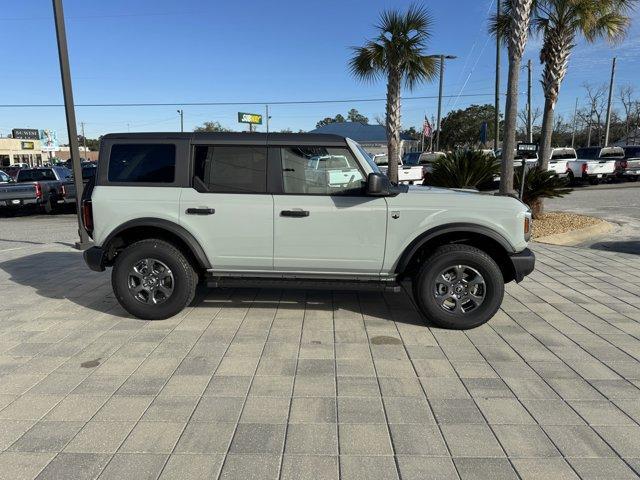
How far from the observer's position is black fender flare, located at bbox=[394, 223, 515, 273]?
4.46 meters

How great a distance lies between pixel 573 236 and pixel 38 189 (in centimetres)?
1605

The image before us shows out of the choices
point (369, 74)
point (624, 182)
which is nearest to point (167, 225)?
point (369, 74)

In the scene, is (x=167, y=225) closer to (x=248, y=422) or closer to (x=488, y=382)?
(x=248, y=422)

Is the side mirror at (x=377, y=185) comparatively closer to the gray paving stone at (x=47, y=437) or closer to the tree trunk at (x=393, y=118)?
the gray paving stone at (x=47, y=437)

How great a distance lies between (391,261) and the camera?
4.63 m

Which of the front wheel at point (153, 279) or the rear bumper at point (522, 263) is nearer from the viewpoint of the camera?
the rear bumper at point (522, 263)

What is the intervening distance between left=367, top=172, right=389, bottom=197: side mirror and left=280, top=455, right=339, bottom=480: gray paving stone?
2.41m

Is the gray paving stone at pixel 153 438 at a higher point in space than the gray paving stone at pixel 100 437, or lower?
higher

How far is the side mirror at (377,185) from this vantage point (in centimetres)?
431

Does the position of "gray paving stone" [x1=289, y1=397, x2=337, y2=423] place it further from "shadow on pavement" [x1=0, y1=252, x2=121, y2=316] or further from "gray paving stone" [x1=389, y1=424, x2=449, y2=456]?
"shadow on pavement" [x1=0, y1=252, x2=121, y2=316]

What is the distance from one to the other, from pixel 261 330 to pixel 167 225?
4.60 feet

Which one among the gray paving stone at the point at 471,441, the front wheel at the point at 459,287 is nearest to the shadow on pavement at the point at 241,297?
the front wheel at the point at 459,287

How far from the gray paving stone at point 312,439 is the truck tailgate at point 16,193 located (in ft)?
53.2

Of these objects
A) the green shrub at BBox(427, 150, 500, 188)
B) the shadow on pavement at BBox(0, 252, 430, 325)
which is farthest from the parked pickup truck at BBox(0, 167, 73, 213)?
the green shrub at BBox(427, 150, 500, 188)
